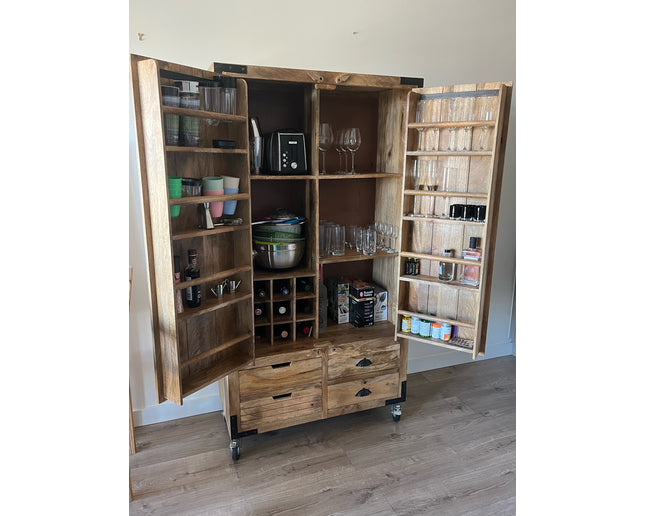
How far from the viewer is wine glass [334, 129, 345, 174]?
7.75 ft

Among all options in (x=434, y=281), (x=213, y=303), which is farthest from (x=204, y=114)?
(x=434, y=281)

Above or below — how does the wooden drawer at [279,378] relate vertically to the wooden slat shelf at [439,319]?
below

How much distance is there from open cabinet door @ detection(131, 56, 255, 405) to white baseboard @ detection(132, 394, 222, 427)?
0.73 meters

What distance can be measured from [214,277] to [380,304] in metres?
1.13

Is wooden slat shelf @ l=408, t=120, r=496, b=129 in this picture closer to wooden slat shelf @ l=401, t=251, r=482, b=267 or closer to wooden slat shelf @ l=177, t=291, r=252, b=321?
wooden slat shelf @ l=401, t=251, r=482, b=267

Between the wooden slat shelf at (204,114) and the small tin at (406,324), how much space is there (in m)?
1.37

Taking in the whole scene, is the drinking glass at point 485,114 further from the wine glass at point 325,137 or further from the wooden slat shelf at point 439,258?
the wine glass at point 325,137

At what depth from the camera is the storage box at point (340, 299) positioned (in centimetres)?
253

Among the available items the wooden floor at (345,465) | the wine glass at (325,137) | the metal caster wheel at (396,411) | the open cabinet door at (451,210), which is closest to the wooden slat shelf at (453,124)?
the open cabinet door at (451,210)

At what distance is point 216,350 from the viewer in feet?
6.25

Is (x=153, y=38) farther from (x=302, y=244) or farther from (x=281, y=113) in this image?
(x=302, y=244)

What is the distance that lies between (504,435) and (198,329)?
1843 millimetres

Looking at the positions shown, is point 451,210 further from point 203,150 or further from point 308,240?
point 203,150

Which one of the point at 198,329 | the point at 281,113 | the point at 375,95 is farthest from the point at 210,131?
the point at 375,95
